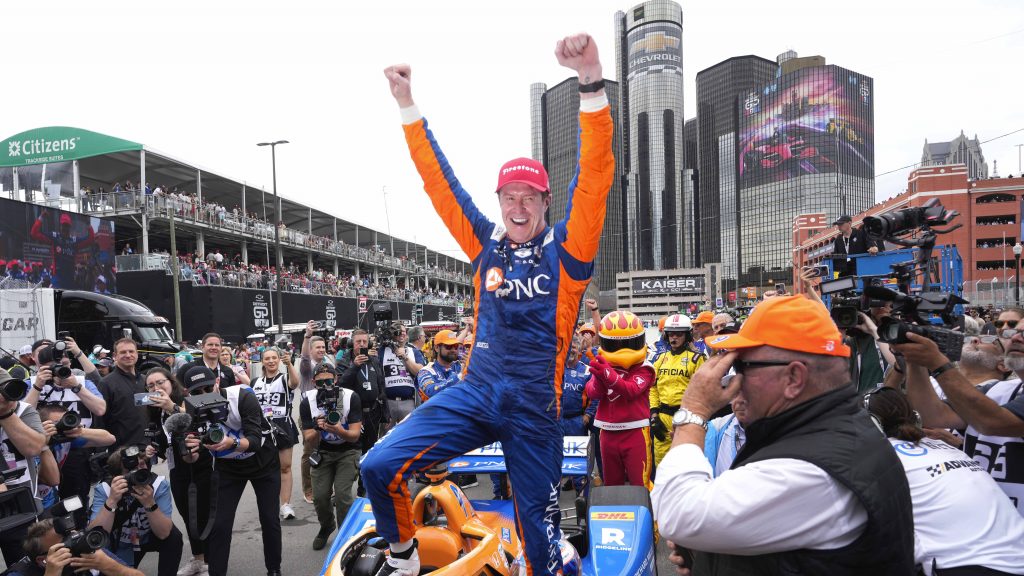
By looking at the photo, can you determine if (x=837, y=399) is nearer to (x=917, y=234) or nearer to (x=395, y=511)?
(x=395, y=511)

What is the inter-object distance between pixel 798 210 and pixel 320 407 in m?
109

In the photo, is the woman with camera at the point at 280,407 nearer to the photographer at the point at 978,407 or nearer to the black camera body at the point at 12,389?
the black camera body at the point at 12,389

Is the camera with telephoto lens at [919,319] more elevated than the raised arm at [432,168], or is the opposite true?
the raised arm at [432,168]

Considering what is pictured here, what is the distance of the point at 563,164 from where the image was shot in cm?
5959

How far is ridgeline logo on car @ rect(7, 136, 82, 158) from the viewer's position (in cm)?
3156

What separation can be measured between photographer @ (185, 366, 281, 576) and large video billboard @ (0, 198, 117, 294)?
2090cm

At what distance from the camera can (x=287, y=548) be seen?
5.75 m

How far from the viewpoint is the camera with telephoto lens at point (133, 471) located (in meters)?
4.01

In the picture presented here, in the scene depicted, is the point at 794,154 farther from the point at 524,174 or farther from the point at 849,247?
the point at 524,174

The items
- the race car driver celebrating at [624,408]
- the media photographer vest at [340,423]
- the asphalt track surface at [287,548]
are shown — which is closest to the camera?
the asphalt track surface at [287,548]

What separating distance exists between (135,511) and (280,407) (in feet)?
8.28

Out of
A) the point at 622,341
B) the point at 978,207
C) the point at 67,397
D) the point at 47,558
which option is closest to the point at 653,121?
the point at 978,207

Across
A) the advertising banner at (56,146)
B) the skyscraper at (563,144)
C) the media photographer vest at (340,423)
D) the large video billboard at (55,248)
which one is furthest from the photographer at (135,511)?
the skyscraper at (563,144)

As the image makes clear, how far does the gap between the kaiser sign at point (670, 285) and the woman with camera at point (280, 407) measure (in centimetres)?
8177
